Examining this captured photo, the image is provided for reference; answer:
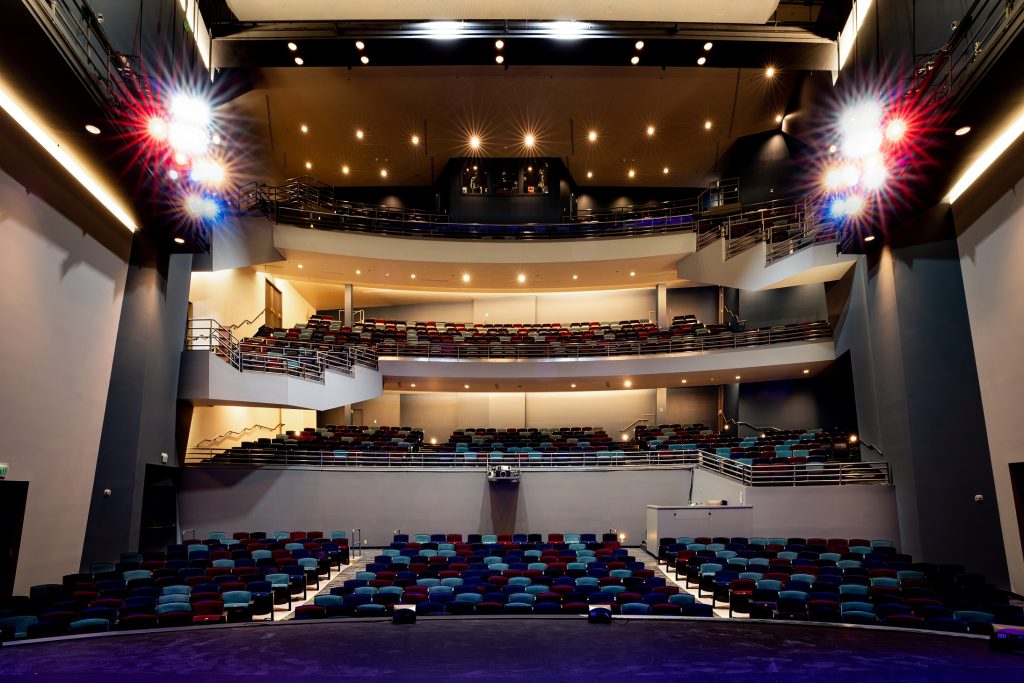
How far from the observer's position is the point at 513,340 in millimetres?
25297

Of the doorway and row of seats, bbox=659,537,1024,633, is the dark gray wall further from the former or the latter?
row of seats, bbox=659,537,1024,633

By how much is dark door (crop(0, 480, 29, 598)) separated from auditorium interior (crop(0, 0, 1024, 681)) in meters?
0.06

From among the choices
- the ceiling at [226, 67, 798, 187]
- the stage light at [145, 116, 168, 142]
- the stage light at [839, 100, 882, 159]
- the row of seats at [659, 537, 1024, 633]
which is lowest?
the row of seats at [659, 537, 1024, 633]

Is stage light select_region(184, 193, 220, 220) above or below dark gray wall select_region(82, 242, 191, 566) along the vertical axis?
above

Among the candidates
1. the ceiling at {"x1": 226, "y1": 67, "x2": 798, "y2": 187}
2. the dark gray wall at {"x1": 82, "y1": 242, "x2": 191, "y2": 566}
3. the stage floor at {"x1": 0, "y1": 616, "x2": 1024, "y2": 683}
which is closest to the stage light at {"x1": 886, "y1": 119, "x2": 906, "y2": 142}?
the stage floor at {"x1": 0, "y1": 616, "x2": 1024, "y2": 683}

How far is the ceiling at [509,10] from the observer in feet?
56.5

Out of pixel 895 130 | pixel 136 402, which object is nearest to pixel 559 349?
pixel 136 402

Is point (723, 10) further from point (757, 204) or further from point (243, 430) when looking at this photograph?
point (243, 430)

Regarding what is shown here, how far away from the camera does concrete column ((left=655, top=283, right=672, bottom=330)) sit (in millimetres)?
26458

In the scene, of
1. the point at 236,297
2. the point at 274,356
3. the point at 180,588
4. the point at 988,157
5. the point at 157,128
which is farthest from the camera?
the point at 236,297

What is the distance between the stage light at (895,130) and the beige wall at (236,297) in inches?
621

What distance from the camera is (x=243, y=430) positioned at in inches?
866

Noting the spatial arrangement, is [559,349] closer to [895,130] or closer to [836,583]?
[895,130]

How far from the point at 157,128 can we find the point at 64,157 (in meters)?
1.49
